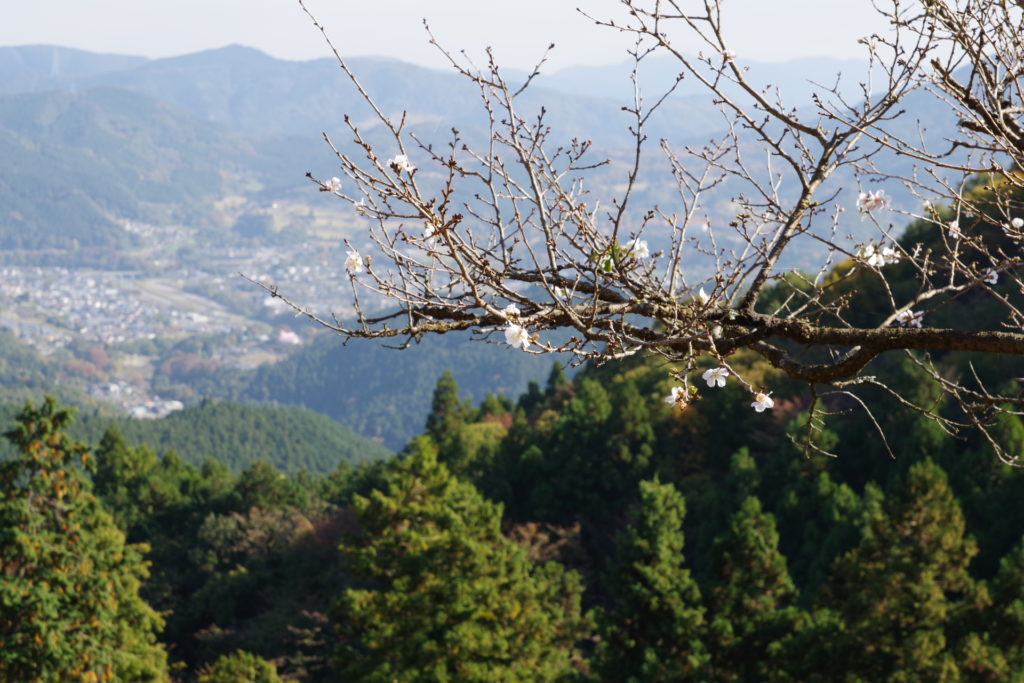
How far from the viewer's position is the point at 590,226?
8.98ft

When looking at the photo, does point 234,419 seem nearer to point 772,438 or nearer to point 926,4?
point 772,438

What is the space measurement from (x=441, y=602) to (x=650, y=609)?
2.72 metres

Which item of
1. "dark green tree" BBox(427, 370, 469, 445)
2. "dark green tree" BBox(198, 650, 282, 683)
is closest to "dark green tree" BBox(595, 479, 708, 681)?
"dark green tree" BBox(198, 650, 282, 683)

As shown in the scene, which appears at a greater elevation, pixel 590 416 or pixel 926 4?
pixel 926 4

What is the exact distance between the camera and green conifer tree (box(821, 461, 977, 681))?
9648 millimetres

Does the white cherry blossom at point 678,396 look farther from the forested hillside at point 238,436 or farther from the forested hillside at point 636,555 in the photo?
the forested hillside at point 238,436

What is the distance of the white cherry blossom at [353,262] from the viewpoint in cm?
274

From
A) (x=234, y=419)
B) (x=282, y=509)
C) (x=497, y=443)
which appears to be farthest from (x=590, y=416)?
(x=234, y=419)

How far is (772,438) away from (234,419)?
174 ft

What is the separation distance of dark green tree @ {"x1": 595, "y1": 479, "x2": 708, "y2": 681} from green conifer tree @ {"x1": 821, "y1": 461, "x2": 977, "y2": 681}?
5.41 feet

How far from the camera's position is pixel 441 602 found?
1230 cm

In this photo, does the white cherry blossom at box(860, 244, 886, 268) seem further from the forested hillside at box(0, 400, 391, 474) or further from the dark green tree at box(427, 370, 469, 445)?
the forested hillside at box(0, 400, 391, 474)

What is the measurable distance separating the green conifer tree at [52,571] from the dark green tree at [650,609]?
5.87 metres

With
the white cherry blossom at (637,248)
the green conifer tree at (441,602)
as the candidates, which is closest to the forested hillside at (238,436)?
the green conifer tree at (441,602)
